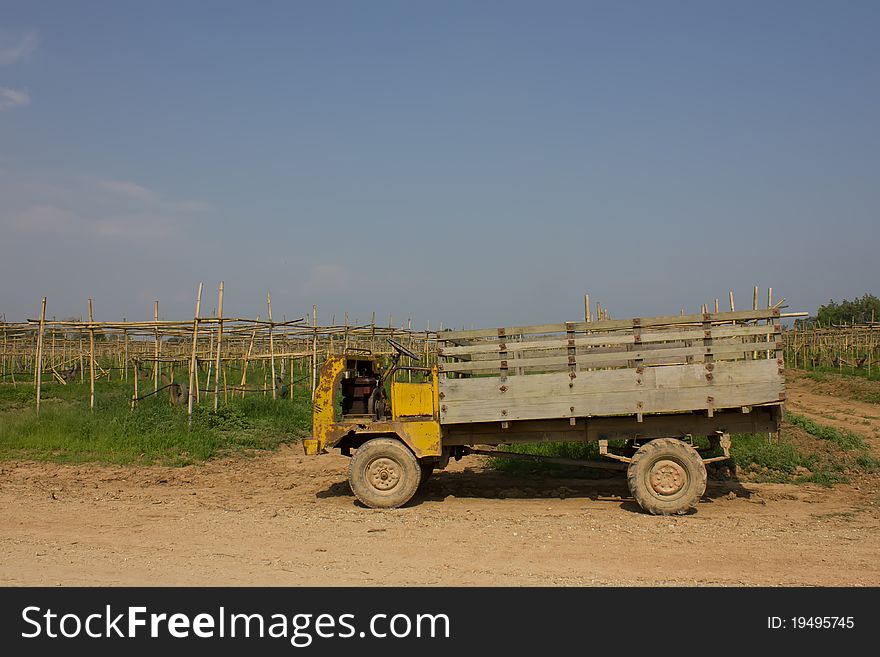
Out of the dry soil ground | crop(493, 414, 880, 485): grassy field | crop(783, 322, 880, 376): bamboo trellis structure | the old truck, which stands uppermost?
crop(783, 322, 880, 376): bamboo trellis structure

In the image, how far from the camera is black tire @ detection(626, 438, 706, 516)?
7910mm

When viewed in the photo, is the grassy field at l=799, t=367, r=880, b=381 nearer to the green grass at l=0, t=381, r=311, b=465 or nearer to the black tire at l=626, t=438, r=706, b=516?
the green grass at l=0, t=381, r=311, b=465

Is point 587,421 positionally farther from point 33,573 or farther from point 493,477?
point 33,573

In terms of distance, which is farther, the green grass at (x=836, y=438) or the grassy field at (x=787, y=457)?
the green grass at (x=836, y=438)

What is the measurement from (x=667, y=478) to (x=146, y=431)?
1010 centimetres

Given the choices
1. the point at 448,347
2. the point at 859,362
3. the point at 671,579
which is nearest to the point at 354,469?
the point at 448,347

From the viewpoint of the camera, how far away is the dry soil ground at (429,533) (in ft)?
18.7

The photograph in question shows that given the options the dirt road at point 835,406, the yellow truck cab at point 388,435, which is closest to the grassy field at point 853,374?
the dirt road at point 835,406

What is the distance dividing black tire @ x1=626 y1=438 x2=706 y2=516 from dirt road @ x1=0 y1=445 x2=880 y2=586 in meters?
0.20

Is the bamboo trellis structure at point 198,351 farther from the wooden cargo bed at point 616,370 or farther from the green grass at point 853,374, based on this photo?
the green grass at point 853,374

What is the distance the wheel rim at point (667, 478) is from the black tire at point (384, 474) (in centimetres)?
283

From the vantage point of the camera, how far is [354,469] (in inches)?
343

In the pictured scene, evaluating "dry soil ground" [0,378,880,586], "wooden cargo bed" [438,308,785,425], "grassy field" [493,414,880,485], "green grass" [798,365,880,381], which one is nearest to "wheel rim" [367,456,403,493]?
"dry soil ground" [0,378,880,586]
